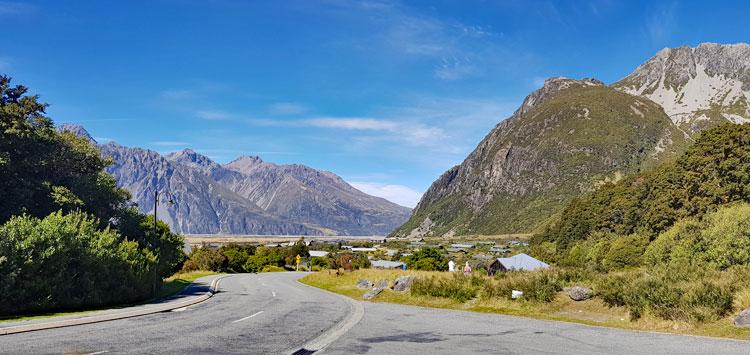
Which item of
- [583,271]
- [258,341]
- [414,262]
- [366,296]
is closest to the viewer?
[258,341]

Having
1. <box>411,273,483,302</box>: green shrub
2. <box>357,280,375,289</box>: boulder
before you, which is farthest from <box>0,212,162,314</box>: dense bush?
<box>411,273,483,302</box>: green shrub

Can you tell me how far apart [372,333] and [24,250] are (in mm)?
18231

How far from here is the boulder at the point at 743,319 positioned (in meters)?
17.4

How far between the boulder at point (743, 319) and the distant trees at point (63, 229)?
29.9 metres

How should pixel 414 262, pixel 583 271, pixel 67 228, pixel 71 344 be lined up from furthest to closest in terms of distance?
pixel 414 262
pixel 583 271
pixel 67 228
pixel 71 344

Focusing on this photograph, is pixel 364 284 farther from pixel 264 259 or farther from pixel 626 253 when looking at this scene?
pixel 264 259

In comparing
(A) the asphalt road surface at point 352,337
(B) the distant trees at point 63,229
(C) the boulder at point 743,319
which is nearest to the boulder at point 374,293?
(A) the asphalt road surface at point 352,337

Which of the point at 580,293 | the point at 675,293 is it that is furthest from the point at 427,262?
the point at 675,293

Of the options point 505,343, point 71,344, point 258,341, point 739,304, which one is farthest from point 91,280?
point 739,304

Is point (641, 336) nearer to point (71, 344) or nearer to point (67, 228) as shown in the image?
point (71, 344)

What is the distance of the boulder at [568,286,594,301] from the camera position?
82.1 feet

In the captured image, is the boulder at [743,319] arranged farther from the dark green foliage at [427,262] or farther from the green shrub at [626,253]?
the dark green foliage at [427,262]

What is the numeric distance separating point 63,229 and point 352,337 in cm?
1929

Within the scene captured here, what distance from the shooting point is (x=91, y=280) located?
27734mm
